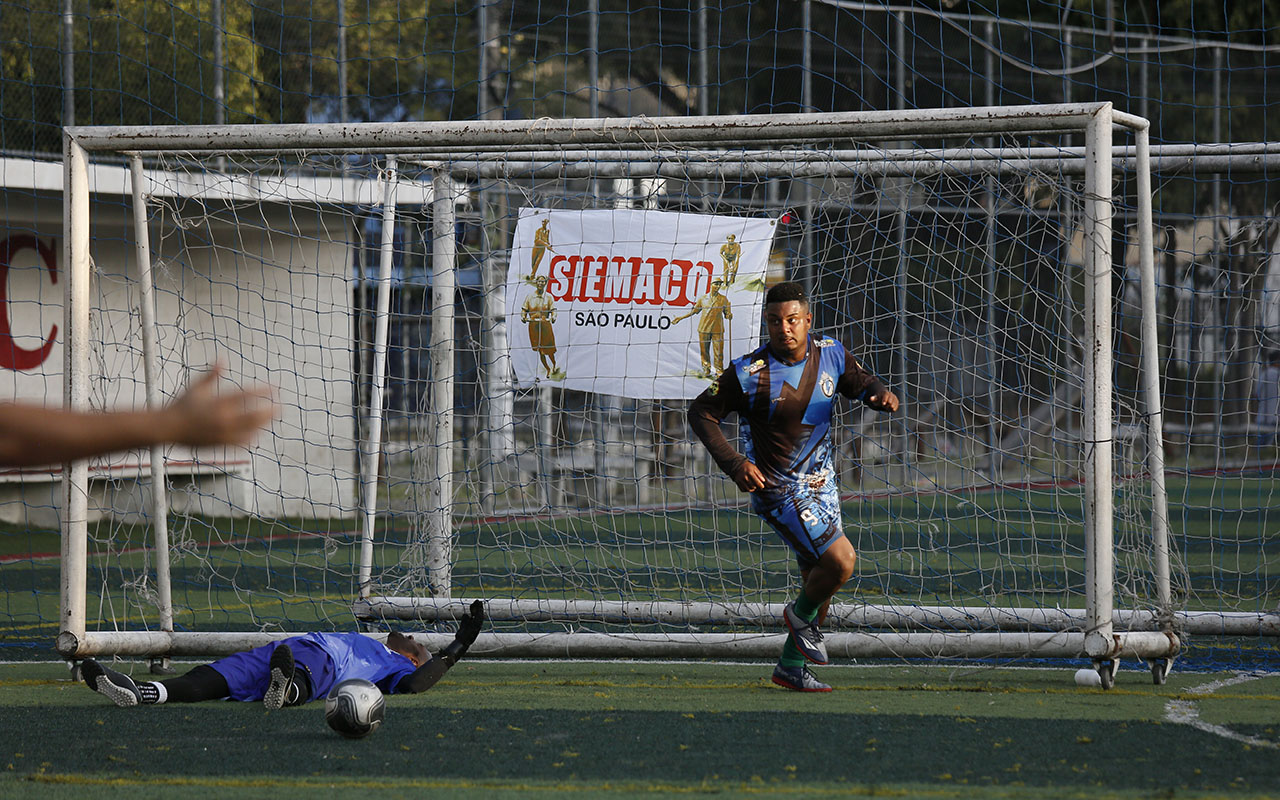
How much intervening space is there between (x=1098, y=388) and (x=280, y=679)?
388cm

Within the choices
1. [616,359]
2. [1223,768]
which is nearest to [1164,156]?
[616,359]

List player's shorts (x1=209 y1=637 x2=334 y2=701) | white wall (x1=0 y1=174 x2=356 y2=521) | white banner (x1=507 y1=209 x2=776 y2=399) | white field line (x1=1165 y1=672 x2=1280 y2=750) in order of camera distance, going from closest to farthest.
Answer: white field line (x1=1165 y1=672 x2=1280 y2=750)
player's shorts (x1=209 y1=637 x2=334 y2=701)
white banner (x1=507 y1=209 x2=776 y2=399)
white wall (x1=0 y1=174 x2=356 y2=521)

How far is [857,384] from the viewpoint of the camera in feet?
19.4

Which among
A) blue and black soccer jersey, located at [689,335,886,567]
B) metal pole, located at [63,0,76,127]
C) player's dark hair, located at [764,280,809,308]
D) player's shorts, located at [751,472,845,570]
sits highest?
metal pole, located at [63,0,76,127]

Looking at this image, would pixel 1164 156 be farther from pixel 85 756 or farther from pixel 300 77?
pixel 300 77

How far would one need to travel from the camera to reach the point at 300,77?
1591 cm

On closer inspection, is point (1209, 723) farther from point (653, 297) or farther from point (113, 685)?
point (113, 685)

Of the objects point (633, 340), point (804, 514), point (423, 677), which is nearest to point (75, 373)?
point (423, 677)

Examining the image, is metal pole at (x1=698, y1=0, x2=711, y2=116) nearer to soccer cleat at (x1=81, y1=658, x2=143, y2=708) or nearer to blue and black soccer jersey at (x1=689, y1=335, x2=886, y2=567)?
blue and black soccer jersey at (x1=689, y1=335, x2=886, y2=567)

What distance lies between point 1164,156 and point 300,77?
38.4 ft

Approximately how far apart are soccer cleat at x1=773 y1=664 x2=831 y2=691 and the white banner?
6.36 ft

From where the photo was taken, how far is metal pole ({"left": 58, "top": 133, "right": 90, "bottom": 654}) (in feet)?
20.7

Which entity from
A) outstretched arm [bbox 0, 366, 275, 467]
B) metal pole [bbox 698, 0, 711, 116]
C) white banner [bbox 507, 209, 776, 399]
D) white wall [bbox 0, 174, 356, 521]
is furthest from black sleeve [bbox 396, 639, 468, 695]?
metal pole [bbox 698, 0, 711, 116]

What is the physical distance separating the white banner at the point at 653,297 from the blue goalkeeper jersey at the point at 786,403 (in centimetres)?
131
